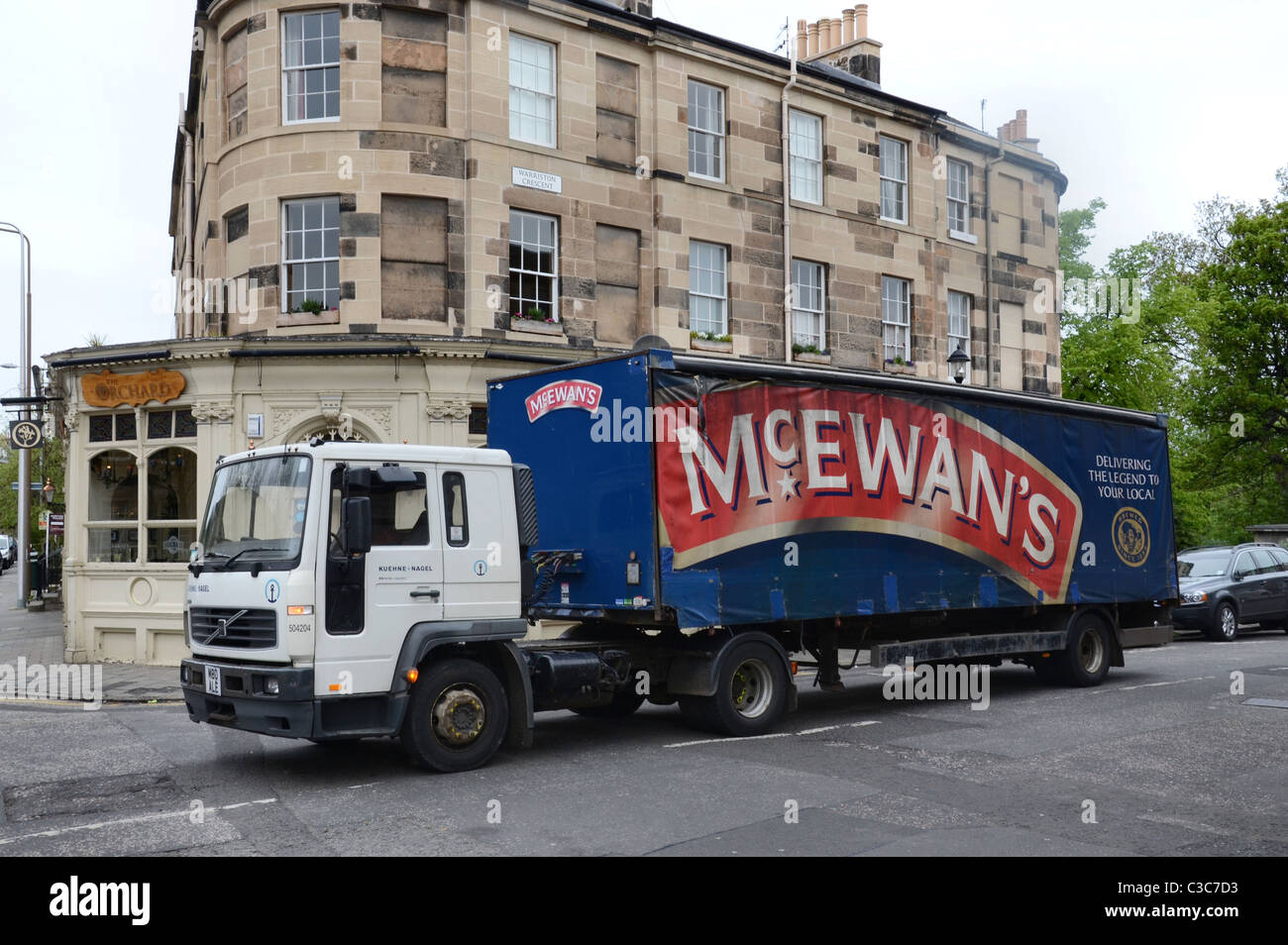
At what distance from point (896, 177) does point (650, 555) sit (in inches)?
694

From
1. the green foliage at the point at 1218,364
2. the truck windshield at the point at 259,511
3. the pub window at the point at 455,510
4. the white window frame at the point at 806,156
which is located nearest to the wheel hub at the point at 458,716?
the pub window at the point at 455,510

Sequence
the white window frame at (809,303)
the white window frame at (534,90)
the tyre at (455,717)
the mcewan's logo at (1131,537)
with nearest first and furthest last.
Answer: the tyre at (455,717), the mcewan's logo at (1131,537), the white window frame at (534,90), the white window frame at (809,303)

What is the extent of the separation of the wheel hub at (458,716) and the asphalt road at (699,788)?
0.33 metres

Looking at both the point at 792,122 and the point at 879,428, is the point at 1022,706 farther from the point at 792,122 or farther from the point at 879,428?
the point at 792,122

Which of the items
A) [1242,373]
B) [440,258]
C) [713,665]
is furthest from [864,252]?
[1242,373]

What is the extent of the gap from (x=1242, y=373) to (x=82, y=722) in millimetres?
35967

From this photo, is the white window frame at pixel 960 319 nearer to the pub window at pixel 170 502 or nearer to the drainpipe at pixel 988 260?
the drainpipe at pixel 988 260

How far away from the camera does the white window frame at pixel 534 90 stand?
19.7 metres

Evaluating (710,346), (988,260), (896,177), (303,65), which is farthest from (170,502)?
(988,260)

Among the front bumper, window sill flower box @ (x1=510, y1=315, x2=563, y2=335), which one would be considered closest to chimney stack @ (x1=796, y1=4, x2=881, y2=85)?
window sill flower box @ (x1=510, y1=315, x2=563, y2=335)

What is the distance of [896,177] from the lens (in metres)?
25.4

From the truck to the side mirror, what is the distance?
1.2 inches

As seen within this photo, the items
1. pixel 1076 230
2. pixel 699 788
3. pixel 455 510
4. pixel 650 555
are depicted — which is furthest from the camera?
pixel 1076 230

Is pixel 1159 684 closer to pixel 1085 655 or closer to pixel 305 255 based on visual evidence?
pixel 1085 655
